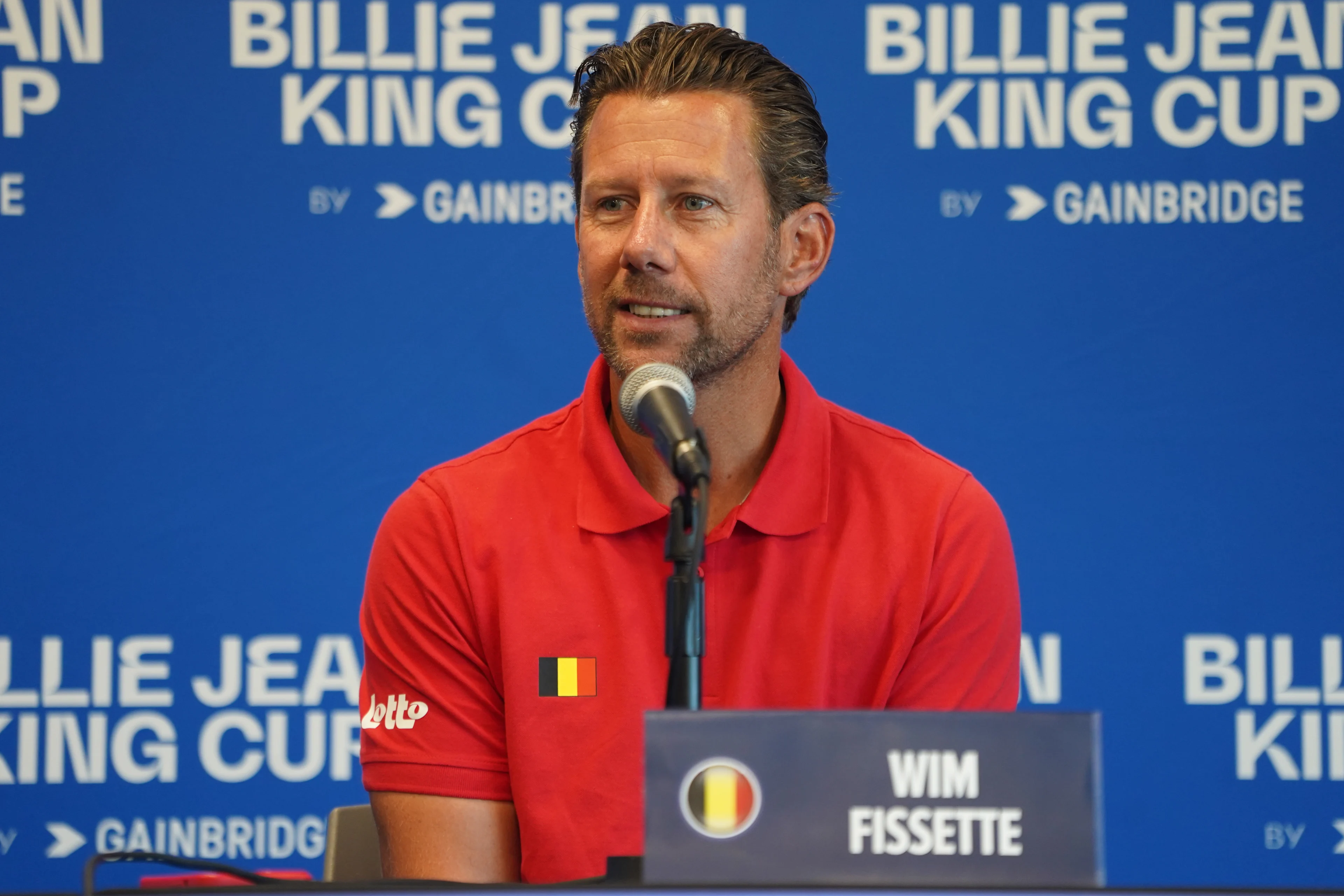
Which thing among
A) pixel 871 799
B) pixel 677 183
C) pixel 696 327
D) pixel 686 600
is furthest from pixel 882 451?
pixel 871 799

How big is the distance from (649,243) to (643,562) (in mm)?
319

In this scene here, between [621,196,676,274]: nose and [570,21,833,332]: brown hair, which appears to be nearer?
[621,196,676,274]: nose

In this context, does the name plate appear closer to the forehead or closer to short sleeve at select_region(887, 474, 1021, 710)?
short sleeve at select_region(887, 474, 1021, 710)

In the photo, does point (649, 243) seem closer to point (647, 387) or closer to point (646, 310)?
point (646, 310)

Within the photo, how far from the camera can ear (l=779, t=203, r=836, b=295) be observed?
5.21 ft

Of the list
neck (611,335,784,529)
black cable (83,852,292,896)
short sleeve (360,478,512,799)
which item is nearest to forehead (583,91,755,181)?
neck (611,335,784,529)

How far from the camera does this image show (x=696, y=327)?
1.43 m

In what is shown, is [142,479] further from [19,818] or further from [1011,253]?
[1011,253]

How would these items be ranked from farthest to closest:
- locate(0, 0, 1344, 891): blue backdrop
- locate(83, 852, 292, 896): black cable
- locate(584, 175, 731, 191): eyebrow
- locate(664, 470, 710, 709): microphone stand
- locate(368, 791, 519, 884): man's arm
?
locate(0, 0, 1344, 891): blue backdrop → locate(584, 175, 731, 191): eyebrow → locate(368, 791, 519, 884): man's arm → locate(664, 470, 710, 709): microphone stand → locate(83, 852, 292, 896): black cable

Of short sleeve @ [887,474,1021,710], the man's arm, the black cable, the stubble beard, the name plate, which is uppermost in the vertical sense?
the stubble beard

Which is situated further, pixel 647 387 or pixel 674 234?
pixel 674 234

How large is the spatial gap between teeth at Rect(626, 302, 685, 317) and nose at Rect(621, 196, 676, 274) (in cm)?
4

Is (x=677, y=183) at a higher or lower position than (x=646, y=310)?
higher

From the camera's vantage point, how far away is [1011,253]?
7.58ft
